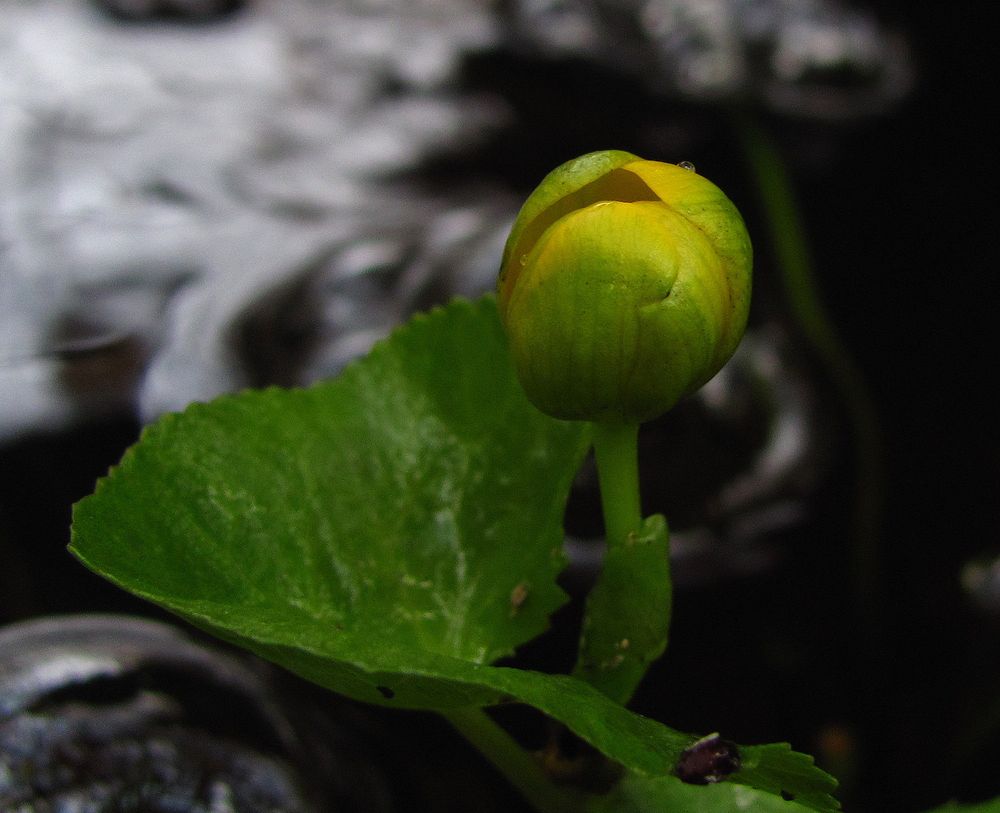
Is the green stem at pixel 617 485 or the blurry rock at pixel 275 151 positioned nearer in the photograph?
the green stem at pixel 617 485

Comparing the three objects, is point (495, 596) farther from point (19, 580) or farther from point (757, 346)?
point (757, 346)

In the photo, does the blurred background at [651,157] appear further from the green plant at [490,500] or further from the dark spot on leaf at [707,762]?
the dark spot on leaf at [707,762]

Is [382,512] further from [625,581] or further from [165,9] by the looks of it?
[165,9]

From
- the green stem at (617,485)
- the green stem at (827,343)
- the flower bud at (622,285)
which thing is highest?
the flower bud at (622,285)

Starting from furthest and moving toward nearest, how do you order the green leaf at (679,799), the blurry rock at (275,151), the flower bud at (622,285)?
the blurry rock at (275,151)
the green leaf at (679,799)
the flower bud at (622,285)

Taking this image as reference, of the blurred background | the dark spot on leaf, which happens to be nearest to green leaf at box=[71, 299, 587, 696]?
the dark spot on leaf

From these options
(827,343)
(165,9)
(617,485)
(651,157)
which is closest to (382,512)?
(617,485)

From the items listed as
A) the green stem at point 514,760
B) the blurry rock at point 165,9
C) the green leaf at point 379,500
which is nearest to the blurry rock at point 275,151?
the blurry rock at point 165,9

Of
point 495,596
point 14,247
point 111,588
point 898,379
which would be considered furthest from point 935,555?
point 14,247

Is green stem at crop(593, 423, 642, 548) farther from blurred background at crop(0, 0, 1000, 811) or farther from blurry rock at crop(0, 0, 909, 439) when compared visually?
blurry rock at crop(0, 0, 909, 439)
